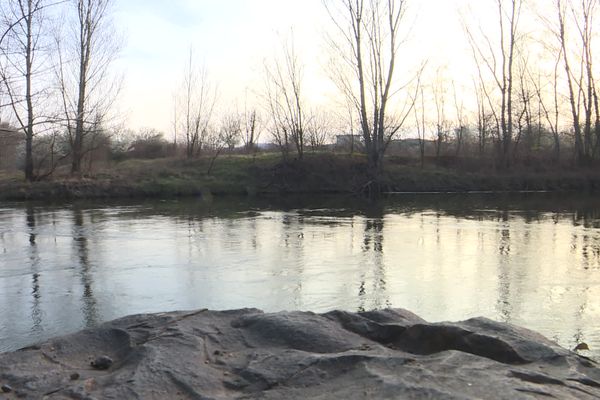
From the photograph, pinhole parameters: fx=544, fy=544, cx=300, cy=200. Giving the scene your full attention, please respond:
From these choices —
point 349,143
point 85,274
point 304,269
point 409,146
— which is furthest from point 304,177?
point 85,274

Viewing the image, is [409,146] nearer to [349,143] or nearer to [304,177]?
[349,143]

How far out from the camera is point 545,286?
748 centimetres

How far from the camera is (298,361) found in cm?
378

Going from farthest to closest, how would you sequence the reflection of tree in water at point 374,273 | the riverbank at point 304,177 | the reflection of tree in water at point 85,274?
the riverbank at point 304,177
the reflection of tree in water at point 374,273
the reflection of tree in water at point 85,274

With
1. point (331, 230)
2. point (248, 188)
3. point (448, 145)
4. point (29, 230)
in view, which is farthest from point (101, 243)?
point (448, 145)

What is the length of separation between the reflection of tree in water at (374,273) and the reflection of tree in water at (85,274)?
10.1 ft

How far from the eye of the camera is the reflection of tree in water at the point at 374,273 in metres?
6.72

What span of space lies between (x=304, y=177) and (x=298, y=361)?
3061cm

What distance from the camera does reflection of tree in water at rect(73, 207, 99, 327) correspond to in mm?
6227

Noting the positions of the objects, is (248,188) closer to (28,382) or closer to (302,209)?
(302,209)

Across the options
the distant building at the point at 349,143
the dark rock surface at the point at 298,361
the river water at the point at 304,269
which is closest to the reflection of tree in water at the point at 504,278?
the river water at the point at 304,269

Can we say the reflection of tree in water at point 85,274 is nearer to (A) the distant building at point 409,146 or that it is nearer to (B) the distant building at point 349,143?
(B) the distant building at point 349,143

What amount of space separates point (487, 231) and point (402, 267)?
17.7 feet

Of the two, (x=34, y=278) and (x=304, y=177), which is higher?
(x=304, y=177)
